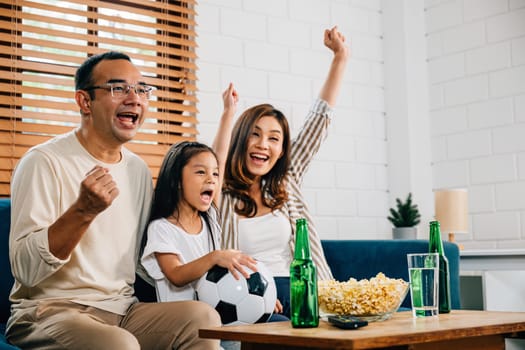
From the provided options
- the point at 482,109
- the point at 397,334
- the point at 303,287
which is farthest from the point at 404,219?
the point at 397,334

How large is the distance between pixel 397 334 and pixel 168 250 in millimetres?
863

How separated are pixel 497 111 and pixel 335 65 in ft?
4.08

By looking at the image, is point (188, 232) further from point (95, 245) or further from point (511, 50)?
point (511, 50)

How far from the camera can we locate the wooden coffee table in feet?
4.39

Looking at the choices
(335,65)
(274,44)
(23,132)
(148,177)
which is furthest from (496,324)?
(274,44)

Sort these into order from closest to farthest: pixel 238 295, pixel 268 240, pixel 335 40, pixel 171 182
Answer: pixel 238 295, pixel 171 182, pixel 268 240, pixel 335 40

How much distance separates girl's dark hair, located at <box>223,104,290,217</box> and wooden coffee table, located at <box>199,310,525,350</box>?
3.03 feet

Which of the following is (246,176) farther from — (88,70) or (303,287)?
(303,287)

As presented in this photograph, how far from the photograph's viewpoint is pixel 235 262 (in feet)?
6.24

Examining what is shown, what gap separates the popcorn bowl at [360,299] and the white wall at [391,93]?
67.8 inches

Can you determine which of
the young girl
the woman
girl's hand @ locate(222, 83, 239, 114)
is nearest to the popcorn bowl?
the young girl

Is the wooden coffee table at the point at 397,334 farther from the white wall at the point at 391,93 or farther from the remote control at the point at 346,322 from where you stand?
the white wall at the point at 391,93

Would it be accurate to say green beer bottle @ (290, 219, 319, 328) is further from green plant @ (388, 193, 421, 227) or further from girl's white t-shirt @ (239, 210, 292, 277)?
green plant @ (388, 193, 421, 227)

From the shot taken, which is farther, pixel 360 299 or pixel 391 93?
pixel 391 93
